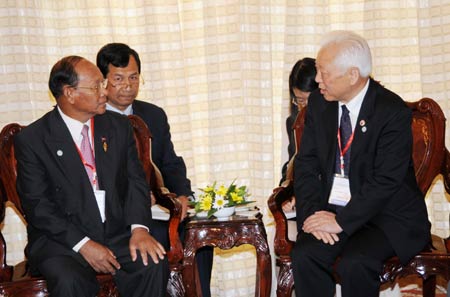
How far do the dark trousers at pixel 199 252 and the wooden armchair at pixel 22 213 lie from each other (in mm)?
274

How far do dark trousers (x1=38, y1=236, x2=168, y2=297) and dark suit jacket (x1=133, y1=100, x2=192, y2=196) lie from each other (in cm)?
96

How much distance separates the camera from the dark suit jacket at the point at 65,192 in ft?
14.2

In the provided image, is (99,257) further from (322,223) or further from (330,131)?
(330,131)

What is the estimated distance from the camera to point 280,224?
452 centimetres

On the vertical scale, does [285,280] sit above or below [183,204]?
below

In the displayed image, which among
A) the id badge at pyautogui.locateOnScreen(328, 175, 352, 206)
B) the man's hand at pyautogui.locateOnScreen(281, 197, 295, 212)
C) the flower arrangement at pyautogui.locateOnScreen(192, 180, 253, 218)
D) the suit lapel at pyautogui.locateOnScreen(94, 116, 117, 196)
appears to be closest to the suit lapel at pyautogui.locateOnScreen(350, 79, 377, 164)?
the id badge at pyautogui.locateOnScreen(328, 175, 352, 206)

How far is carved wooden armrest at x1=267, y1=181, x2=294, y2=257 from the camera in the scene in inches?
175

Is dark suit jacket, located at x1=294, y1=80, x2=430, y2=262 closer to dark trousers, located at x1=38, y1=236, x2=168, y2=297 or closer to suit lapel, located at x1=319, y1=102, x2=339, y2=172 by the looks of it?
suit lapel, located at x1=319, y1=102, x2=339, y2=172

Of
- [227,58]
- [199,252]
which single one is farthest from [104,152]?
[227,58]

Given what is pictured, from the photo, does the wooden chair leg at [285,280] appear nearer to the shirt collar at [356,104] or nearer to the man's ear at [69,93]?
the shirt collar at [356,104]

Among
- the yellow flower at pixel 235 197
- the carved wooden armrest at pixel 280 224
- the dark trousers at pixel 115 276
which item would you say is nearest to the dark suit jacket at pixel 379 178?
the carved wooden armrest at pixel 280 224

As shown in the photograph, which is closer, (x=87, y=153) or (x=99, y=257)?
(x=99, y=257)

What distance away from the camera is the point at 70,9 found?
6.01 m

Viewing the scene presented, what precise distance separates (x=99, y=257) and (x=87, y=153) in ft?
2.10
